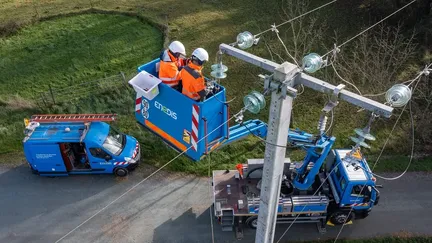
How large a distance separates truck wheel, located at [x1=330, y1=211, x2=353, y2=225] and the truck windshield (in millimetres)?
7877

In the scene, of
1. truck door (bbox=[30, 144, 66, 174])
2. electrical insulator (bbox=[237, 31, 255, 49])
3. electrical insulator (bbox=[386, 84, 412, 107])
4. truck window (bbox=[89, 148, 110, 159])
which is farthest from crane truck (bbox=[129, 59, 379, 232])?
truck door (bbox=[30, 144, 66, 174])

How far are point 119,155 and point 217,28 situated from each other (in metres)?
13.1

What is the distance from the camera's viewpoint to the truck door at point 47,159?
14625 mm

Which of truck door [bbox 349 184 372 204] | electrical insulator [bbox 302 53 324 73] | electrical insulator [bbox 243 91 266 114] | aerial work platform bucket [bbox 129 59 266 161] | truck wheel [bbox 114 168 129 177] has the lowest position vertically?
truck wheel [bbox 114 168 129 177]

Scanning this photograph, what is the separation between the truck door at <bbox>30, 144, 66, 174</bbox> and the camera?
1462 centimetres

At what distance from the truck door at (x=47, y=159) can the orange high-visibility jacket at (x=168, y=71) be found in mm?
6818

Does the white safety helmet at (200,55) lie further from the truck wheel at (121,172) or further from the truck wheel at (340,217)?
the truck wheel at (121,172)

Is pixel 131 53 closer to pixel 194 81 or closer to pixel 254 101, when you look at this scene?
pixel 194 81

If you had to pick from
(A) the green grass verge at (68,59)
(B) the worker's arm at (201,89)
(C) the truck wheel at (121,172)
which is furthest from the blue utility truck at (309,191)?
(A) the green grass verge at (68,59)

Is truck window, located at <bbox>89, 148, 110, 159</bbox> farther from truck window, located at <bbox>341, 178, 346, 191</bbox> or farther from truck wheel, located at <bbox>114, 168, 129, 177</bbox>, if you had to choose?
truck window, located at <bbox>341, 178, 346, 191</bbox>

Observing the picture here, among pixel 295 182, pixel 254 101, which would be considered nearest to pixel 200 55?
pixel 254 101

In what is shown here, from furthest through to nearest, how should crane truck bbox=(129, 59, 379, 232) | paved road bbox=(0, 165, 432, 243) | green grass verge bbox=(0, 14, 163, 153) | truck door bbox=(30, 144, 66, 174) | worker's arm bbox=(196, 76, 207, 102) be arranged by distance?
green grass verge bbox=(0, 14, 163, 153) < truck door bbox=(30, 144, 66, 174) < paved road bbox=(0, 165, 432, 243) < crane truck bbox=(129, 59, 379, 232) < worker's arm bbox=(196, 76, 207, 102)

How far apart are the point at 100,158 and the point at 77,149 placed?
1158 mm

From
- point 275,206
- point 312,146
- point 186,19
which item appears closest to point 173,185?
point 312,146
